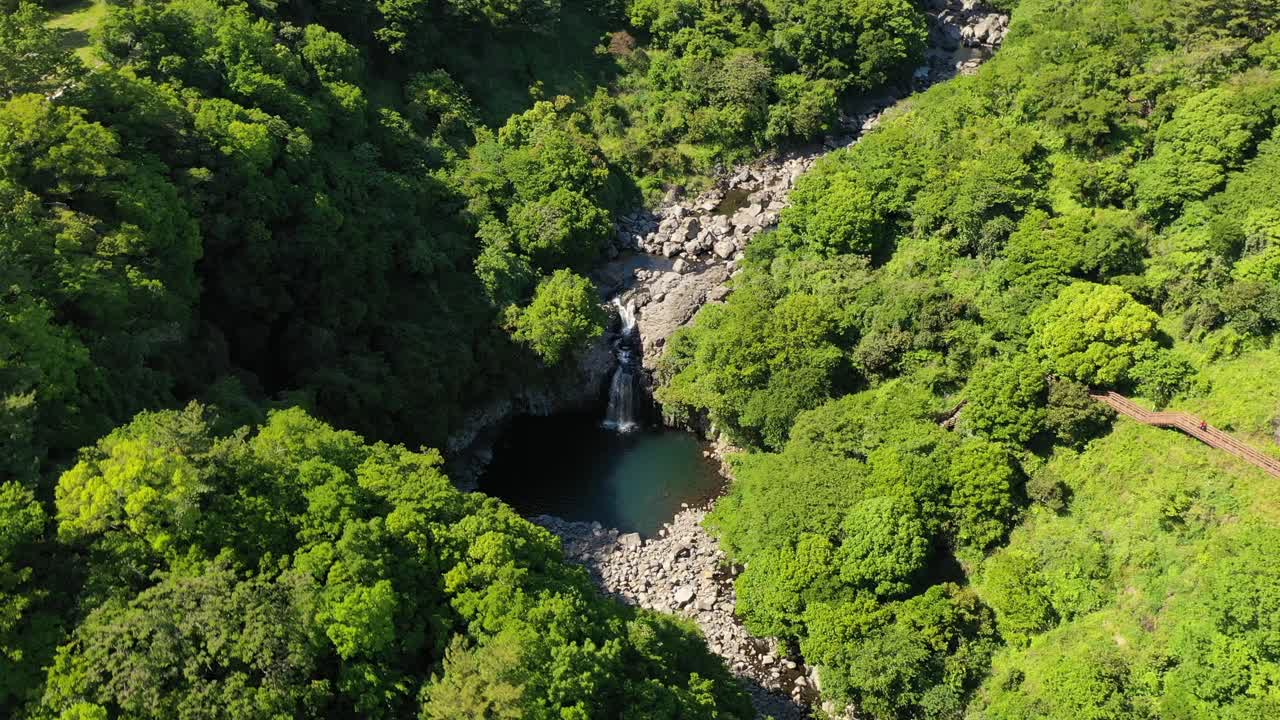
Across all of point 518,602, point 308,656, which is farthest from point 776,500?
point 308,656

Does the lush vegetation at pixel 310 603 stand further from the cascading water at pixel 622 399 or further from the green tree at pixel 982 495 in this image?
the cascading water at pixel 622 399

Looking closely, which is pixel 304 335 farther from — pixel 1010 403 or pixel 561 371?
pixel 1010 403

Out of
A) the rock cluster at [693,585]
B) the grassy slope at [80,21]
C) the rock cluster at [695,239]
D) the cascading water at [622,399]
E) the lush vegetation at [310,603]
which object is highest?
the grassy slope at [80,21]

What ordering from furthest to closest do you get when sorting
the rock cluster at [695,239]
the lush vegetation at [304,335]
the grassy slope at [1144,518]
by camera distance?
1. the rock cluster at [695,239]
2. the grassy slope at [1144,518]
3. the lush vegetation at [304,335]

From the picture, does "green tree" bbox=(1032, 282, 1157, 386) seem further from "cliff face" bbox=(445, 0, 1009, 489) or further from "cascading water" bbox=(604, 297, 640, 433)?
"cascading water" bbox=(604, 297, 640, 433)

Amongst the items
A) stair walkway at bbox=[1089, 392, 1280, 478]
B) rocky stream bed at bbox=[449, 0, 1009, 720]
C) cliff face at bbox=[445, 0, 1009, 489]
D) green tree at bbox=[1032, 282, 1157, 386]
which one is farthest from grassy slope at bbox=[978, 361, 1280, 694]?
cliff face at bbox=[445, 0, 1009, 489]

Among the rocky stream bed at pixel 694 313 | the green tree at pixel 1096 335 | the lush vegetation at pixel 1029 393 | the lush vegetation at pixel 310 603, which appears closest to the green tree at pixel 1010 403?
the lush vegetation at pixel 1029 393

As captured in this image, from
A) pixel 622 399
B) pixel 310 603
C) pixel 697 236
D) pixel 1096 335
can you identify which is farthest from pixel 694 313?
pixel 310 603
